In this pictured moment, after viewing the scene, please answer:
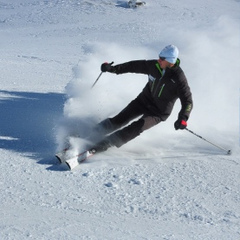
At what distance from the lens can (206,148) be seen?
581 cm

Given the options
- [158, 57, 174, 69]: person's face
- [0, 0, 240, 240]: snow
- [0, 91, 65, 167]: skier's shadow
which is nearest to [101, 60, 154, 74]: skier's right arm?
[158, 57, 174, 69]: person's face

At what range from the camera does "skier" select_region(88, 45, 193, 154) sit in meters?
5.12

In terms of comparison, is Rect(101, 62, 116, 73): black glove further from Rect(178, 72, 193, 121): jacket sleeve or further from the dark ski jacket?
Rect(178, 72, 193, 121): jacket sleeve

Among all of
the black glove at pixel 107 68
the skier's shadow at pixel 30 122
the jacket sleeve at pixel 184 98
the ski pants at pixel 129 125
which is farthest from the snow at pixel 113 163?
the jacket sleeve at pixel 184 98

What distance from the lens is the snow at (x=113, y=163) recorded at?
12.1 feet

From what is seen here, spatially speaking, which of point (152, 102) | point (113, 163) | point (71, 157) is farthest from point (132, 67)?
point (71, 157)

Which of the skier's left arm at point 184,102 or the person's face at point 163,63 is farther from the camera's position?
the person's face at point 163,63

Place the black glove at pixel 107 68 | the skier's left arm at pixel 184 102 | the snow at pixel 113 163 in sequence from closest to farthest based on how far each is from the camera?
the snow at pixel 113 163, the skier's left arm at pixel 184 102, the black glove at pixel 107 68

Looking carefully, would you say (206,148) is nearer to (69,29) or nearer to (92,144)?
(92,144)

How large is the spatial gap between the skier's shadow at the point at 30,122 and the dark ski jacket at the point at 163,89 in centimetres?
135

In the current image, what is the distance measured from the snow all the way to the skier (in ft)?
0.82

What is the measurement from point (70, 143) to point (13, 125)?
1.31 m

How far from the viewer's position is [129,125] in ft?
17.0

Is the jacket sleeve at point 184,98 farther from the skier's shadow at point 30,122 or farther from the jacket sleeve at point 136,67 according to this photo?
the skier's shadow at point 30,122
